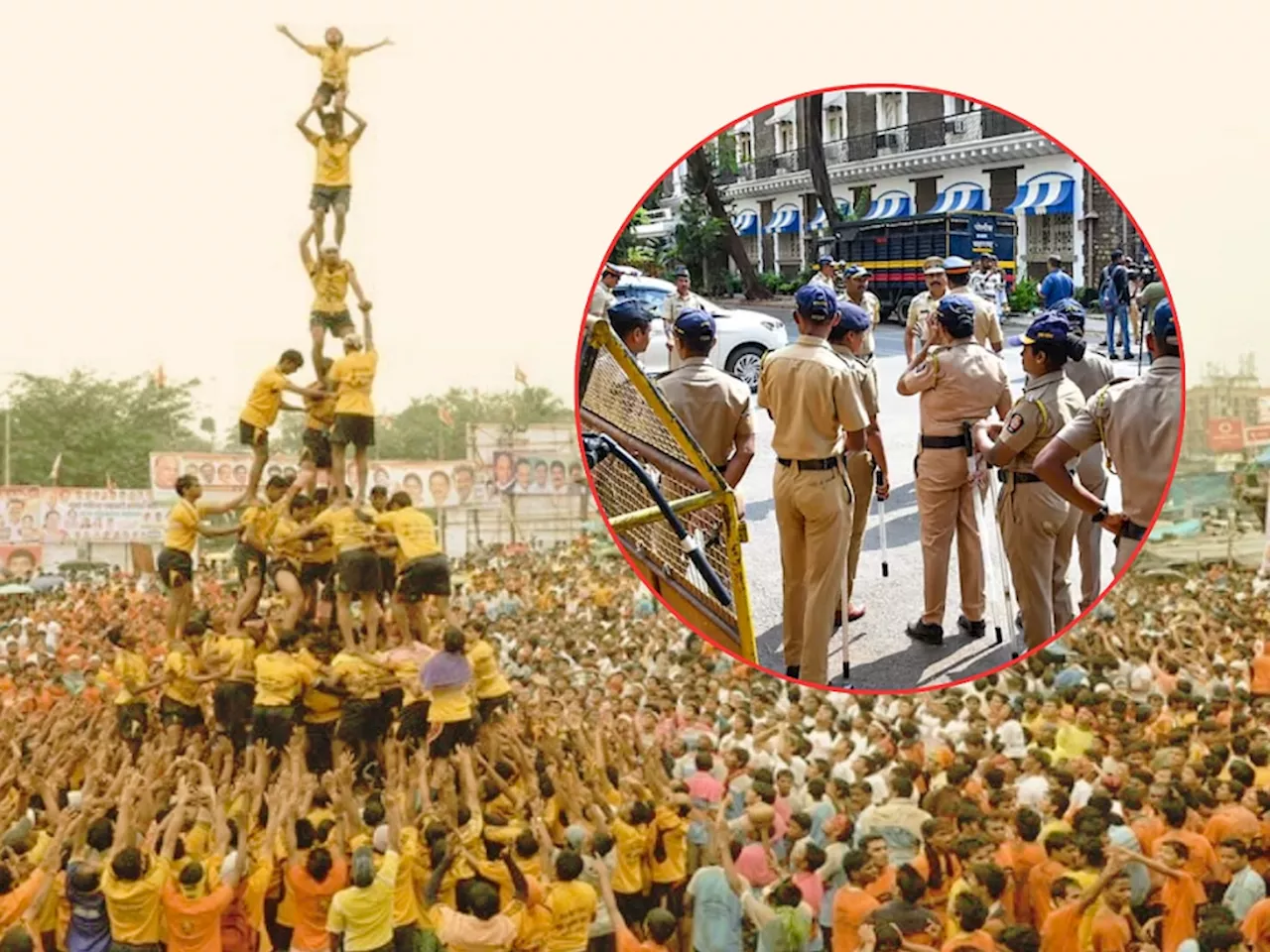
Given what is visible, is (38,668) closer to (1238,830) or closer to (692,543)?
(692,543)

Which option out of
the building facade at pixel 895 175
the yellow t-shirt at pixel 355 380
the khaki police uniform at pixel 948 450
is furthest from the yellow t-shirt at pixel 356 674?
the khaki police uniform at pixel 948 450

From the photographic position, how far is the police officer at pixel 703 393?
168 inches

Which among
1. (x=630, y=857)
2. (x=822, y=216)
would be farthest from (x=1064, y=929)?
(x=822, y=216)

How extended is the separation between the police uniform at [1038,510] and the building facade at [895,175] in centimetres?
36

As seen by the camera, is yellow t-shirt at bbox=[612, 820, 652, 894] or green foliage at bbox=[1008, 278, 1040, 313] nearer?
green foliage at bbox=[1008, 278, 1040, 313]

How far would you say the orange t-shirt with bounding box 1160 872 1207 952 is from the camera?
16.0 ft

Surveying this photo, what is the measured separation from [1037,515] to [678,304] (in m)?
1.35

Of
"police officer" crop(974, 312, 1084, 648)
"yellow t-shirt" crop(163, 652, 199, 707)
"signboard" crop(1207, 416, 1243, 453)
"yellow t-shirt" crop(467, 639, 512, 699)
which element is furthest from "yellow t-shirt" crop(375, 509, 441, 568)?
"signboard" crop(1207, 416, 1243, 453)

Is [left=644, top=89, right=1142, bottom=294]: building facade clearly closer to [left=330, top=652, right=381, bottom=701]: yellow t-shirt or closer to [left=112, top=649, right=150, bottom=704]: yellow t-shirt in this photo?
[left=330, top=652, right=381, bottom=701]: yellow t-shirt

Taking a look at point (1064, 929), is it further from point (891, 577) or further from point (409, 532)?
point (409, 532)

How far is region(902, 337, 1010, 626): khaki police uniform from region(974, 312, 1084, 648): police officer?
0.08 meters

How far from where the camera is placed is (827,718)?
5219mm

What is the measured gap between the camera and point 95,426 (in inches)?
206

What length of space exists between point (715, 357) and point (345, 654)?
1.84 m
